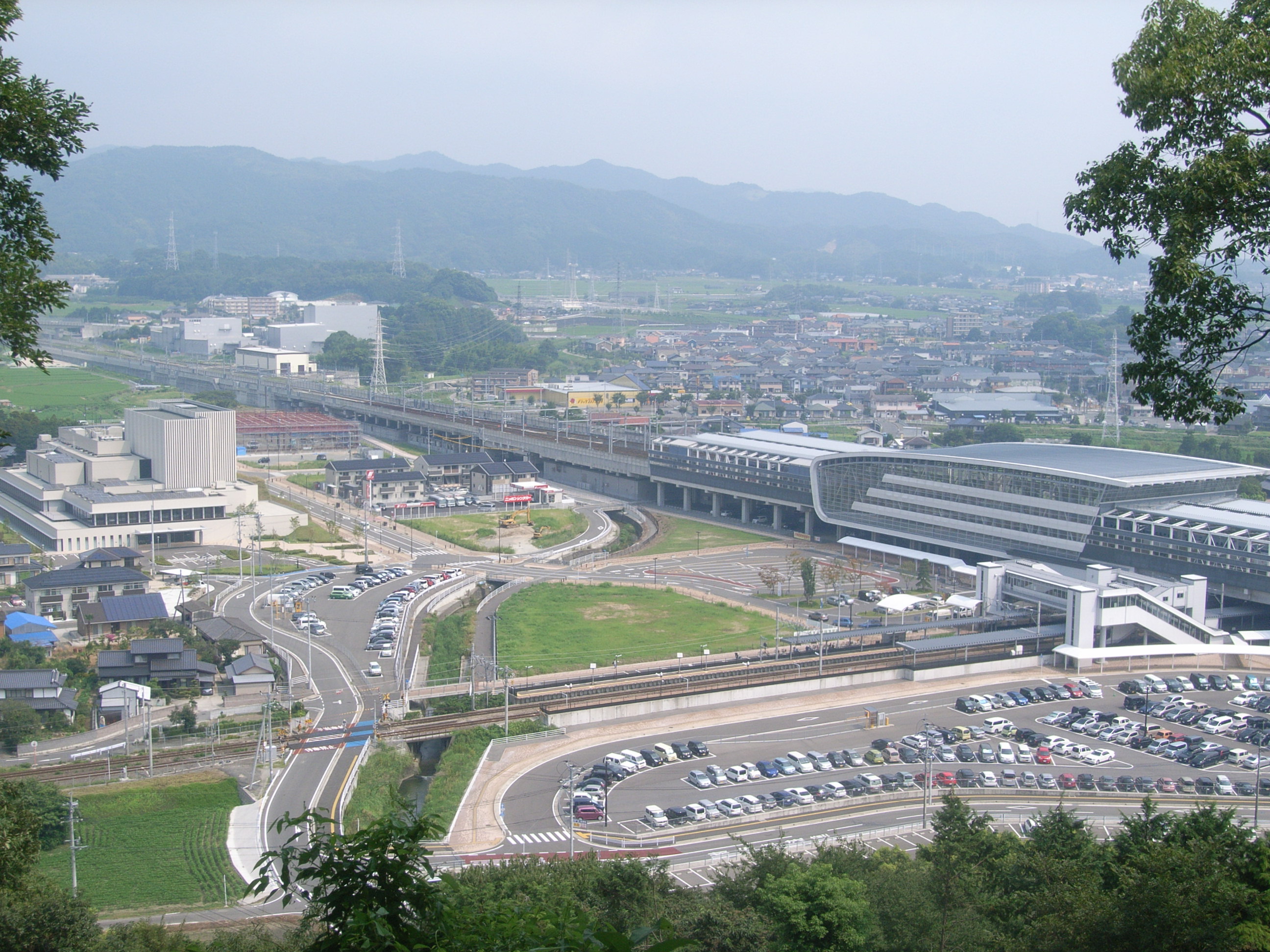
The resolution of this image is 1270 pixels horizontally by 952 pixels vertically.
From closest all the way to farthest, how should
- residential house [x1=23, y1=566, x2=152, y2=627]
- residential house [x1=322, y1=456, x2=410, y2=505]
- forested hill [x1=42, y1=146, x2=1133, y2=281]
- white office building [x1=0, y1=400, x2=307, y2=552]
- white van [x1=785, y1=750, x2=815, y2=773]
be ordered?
white van [x1=785, y1=750, x2=815, y2=773] < residential house [x1=23, y1=566, x2=152, y2=627] < white office building [x1=0, y1=400, x2=307, y2=552] < residential house [x1=322, y1=456, x2=410, y2=505] < forested hill [x1=42, y1=146, x2=1133, y2=281]

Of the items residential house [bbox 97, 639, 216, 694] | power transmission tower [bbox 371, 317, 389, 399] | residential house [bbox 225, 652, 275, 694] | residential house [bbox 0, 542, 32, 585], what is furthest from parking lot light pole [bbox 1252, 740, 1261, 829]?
power transmission tower [bbox 371, 317, 389, 399]

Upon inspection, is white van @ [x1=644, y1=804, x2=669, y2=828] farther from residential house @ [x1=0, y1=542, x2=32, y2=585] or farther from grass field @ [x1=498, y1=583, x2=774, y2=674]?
residential house @ [x1=0, y1=542, x2=32, y2=585]

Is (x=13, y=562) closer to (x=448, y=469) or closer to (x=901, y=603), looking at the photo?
(x=448, y=469)

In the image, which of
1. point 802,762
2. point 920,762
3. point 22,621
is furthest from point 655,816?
point 22,621

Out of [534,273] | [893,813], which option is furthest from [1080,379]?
[534,273]

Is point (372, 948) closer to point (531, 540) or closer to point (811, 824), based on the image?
point (811, 824)

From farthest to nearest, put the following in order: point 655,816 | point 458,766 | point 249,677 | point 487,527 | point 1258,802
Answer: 1. point 487,527
2. point 249,677
3. point 458,766
4. point 655,816
5. point 1258,802

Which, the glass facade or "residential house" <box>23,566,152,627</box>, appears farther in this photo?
the glass facade
